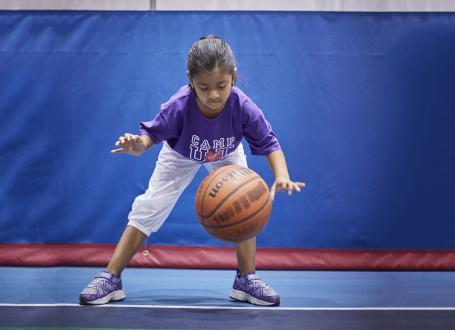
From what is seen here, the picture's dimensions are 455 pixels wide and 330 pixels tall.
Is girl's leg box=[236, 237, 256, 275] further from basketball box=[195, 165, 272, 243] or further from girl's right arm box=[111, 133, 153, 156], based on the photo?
girl's right arm box=[111, 133, 153, 156]

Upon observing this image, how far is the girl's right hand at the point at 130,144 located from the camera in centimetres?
302

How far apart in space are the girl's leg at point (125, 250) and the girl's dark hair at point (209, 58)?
0.89m

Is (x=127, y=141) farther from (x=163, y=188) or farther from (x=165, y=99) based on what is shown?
(x=165, y=99)

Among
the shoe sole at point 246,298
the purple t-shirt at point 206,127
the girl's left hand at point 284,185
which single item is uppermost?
the purple t-shirt at point 206,127

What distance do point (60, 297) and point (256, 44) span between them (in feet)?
7.04

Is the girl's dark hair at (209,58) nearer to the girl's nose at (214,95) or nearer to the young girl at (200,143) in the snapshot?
the young girl at (200,143)

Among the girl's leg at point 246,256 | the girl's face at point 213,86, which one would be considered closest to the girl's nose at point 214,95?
the girl's face at point 213,86

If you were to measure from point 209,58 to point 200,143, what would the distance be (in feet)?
1.60

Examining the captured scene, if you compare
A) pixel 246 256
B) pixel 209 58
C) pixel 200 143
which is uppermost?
pixel 209 58

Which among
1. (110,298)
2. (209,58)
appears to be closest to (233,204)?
(209,58)

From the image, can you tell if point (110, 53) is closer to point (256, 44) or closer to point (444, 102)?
point (256, 44)

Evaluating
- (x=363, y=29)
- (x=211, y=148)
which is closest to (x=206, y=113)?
(x=211, y=148)

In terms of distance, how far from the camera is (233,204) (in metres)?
2.91

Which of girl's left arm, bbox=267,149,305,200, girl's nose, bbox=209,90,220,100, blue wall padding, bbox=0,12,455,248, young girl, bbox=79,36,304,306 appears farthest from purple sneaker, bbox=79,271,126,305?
blue wall padding, bbox=0,12,455,248
